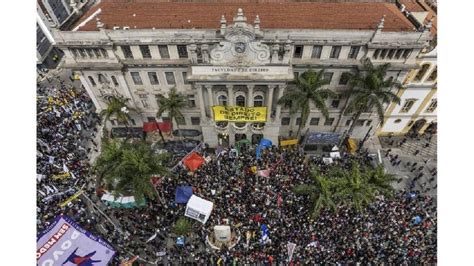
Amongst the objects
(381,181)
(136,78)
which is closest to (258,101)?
(136,78)

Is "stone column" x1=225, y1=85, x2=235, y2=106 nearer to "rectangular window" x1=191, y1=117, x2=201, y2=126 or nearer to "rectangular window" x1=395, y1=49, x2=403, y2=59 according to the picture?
"rectangular window" x1=191, y1=117, x2=201, y2=126

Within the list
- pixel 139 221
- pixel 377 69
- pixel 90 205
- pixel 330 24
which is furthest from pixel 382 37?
pixel 90 205

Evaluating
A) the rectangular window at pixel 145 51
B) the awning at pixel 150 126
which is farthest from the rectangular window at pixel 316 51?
the awning at pixel 150 126

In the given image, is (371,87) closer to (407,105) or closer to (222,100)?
(407,105)

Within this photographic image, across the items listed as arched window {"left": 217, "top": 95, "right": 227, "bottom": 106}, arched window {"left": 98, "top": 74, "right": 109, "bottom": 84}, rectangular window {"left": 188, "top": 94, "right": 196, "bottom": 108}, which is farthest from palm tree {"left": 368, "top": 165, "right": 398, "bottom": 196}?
arched window {"left": 98, "top": 74, "right": 109, "bottom": 84}

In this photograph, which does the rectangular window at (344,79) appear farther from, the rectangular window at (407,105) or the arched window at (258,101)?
the arched window at (258,101)

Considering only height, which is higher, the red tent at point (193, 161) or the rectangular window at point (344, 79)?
the rectangular window at point (344, 79)

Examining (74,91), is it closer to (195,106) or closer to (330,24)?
(195,106)
